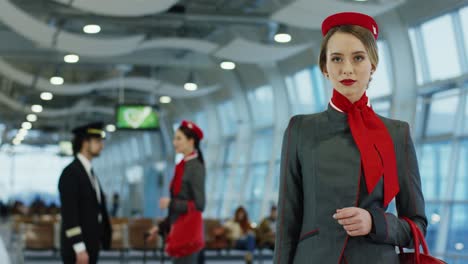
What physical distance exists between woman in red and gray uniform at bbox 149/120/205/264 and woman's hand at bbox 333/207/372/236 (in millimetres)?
4045

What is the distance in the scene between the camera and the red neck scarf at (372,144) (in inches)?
77.4

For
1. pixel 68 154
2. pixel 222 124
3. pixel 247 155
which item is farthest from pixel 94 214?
pixel 68 154

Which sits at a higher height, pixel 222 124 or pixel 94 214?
pixel 222 124

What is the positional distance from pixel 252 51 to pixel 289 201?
46.7ft

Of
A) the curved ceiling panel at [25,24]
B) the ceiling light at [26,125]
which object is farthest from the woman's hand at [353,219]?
the ceiling light at [26,125]

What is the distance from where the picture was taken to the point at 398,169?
202cm

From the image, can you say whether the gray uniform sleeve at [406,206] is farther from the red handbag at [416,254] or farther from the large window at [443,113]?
the large window at [443,113]

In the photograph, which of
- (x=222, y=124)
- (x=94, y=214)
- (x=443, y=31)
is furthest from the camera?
(x=222, y=124)

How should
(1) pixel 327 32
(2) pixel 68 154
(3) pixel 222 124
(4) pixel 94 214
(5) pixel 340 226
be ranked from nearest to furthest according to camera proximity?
(5) pixel 340 226 < (1) pixel 327 32 < (4) pixel 94 214 < (3) pixel 222 124 < (2) pixel 68 154

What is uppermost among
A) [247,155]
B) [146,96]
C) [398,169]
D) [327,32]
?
[146,96]

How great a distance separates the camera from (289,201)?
6.84ft

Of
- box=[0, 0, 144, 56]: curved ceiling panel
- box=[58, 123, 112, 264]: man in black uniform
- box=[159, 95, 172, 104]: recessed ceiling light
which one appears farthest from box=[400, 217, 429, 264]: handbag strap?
box=[159, 95, 172, 104]: recessed ceiling light

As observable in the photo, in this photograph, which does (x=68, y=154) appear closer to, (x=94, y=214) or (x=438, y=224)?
(x=438, y=224)

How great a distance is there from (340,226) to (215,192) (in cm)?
2659
